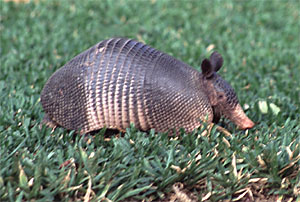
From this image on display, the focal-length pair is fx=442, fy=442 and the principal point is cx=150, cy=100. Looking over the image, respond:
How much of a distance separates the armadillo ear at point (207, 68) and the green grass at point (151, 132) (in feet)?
1.58

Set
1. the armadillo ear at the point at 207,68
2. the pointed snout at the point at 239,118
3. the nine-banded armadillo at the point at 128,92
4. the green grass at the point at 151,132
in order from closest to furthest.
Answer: the green grass at the point at 151,132
the nine-banded armadillo at the point at 128,92
the armadillo ear at the point at 207,68
the pointed snout at the point at 239,118

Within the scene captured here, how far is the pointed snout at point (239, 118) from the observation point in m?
4.04

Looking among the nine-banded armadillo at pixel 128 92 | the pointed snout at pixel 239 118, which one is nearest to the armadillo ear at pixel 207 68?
the nine-banded armadillo at pixel 128 92

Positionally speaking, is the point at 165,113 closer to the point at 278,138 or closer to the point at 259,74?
the point at 278,138

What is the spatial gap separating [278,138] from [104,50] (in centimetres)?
171

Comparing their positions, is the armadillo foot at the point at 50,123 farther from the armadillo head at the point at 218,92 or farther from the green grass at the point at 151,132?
the armadillo head at the point at 218,92

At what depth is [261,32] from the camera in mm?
7668

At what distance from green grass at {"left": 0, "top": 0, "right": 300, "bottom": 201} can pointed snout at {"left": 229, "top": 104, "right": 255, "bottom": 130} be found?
0.09 meters

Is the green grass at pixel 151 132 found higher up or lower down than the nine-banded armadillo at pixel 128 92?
lower down

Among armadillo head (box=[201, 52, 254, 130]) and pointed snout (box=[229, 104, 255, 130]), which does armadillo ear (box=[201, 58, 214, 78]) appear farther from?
pointed snout (box=[229, 104, 255, 130])

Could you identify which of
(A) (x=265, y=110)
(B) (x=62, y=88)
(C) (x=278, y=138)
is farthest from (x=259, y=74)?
(B) (x=62, y=88)

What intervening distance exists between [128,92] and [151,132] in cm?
41

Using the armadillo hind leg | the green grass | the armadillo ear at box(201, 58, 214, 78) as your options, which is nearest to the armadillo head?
the armadillo ear at box(201, 58, 214, 78)

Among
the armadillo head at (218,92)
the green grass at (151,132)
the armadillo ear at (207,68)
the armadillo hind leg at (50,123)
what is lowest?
the green grass at (151,132)
